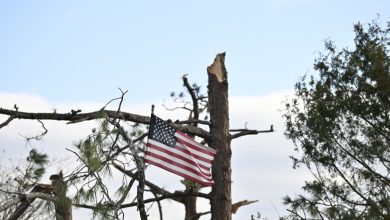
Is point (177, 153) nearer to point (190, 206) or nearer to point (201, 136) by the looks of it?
point (201, 136)

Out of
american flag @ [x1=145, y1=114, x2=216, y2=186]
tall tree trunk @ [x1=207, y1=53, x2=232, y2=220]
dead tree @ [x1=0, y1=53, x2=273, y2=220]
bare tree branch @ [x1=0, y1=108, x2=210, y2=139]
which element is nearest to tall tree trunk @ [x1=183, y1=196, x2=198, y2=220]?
dead tree @ [x1=0, y1=53, x2=273, y2=220]

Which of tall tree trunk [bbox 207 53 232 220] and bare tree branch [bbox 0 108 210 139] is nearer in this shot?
bare tree branch [bbox 0 108 210 139]

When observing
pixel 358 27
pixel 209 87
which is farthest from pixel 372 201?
pixel 209 87

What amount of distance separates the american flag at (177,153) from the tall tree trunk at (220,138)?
0.31 metres

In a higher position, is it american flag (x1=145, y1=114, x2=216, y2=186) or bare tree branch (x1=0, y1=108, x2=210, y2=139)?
bare tree branch (x1=0, y1=108, x2=210, y2=139)

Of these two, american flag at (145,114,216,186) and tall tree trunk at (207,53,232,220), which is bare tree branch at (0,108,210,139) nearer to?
american flag at (145,114,216,186)

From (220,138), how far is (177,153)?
103 centimetres

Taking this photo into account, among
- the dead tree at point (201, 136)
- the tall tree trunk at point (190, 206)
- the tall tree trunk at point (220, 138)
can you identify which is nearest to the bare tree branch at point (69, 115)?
the dead tree at point (201, 136)

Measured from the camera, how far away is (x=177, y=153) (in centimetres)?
769

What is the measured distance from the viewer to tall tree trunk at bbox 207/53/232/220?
8.30 m

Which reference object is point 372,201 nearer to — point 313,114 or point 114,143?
point 313,114

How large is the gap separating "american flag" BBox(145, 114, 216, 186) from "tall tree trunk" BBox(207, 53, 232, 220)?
12.4 inches

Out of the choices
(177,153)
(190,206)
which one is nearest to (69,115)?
(177,153)

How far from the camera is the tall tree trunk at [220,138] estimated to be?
8.30 meters
